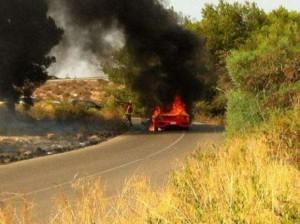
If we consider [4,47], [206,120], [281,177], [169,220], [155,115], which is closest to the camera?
[169,220]

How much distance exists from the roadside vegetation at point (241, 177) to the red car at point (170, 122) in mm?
19041

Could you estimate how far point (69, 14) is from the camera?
43.1 meters

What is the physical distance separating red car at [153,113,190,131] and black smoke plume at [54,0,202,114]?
5.18 metres

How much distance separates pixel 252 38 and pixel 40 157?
45061 millimetres

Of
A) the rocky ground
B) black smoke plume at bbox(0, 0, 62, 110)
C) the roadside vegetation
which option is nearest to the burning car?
the rocky ground

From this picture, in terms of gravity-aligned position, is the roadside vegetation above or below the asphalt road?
above

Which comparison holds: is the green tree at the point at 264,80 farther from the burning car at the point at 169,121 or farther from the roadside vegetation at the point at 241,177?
the burning car at the point at 169,121

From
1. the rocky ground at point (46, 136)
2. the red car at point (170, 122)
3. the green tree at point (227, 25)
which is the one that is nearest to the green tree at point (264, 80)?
the rocky ground at point (46, 136)

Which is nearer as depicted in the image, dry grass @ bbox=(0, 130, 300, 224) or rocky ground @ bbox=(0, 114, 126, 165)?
dry grass @ bbox=(0, 130, 300, 224)

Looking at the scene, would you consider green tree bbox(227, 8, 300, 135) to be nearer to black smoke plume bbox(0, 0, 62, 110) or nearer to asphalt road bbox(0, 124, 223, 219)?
asphalt road bbox(0, 124, 223, 219)

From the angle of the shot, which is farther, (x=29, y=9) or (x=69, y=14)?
(x=69, y=14)

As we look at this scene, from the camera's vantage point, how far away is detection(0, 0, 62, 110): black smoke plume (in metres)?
38.1

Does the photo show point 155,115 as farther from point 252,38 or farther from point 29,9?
point 252,38

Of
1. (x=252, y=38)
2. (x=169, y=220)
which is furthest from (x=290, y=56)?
(x=252, y=38)
